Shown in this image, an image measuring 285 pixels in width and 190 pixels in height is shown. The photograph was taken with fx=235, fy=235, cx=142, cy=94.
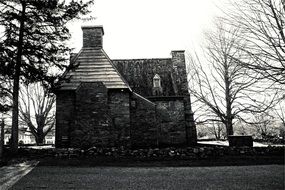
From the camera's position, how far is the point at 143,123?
19.4 m

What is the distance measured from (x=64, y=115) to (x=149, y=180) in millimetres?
10925

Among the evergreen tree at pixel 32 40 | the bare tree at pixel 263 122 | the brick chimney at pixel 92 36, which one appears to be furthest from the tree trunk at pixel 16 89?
the bare tree at pixel 263 122

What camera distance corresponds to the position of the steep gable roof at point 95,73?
16844 mm

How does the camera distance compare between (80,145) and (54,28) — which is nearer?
(54,28)

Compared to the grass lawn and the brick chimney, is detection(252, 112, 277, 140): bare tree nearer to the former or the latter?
the grass lawn

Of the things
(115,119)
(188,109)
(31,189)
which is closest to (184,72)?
(188,109)

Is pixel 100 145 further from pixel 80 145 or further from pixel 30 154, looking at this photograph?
pixel 30 154

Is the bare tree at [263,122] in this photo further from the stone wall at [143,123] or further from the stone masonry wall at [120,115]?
the stone masonry wall at [120,115]

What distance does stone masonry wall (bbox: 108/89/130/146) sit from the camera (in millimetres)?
16016

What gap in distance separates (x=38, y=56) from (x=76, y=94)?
11.9 feet

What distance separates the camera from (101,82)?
53.2ft

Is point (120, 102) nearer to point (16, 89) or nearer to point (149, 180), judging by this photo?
point (16, 89)

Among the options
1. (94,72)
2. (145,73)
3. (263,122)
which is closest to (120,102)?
(94,72)

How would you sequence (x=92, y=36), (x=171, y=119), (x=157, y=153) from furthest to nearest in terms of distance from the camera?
(x=171, y=119) → (x=92, y=36) → (x=157, y=153)
